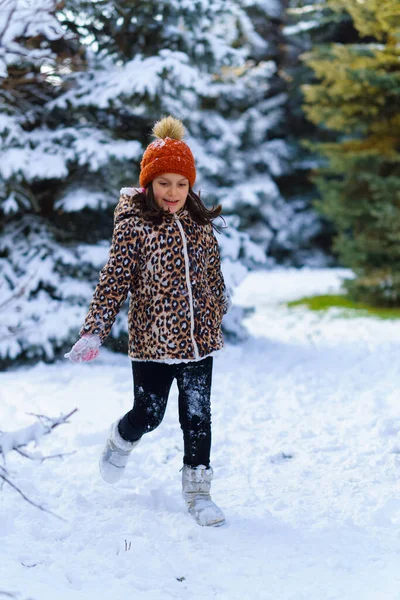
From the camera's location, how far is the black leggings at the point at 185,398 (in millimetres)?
3354

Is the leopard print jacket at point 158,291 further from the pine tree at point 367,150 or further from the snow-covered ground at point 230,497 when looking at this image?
the pine tree at point 367,150

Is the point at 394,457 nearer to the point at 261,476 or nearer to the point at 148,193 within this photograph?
the point at 261,476

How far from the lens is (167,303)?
10.8ft

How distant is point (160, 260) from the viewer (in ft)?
10.9

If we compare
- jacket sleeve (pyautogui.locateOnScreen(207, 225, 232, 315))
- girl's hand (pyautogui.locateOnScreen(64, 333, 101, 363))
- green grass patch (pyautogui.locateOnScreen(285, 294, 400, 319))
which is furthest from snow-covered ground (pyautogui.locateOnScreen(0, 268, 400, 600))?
green grass patch (pyautogui.locateOnScreen(285, 294, 400, 319))

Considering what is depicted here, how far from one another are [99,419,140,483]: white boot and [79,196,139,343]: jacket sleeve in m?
0.61

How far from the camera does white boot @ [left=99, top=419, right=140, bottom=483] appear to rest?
139 inches

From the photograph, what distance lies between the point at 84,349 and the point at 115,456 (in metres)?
0.74

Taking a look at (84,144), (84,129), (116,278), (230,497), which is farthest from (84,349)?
(84,129)

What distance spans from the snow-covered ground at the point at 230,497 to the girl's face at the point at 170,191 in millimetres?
1534

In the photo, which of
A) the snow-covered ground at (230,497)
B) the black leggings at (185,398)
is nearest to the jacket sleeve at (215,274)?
the black leggings at (185,398)

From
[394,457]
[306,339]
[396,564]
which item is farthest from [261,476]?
[306,339]

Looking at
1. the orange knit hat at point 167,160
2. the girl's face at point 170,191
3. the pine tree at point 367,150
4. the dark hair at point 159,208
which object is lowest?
the pine tree at point 367,150

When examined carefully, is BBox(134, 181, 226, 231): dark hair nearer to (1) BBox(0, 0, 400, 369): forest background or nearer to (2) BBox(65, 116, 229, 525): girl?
(2) BBox(65, 116, 229, 525): girl
